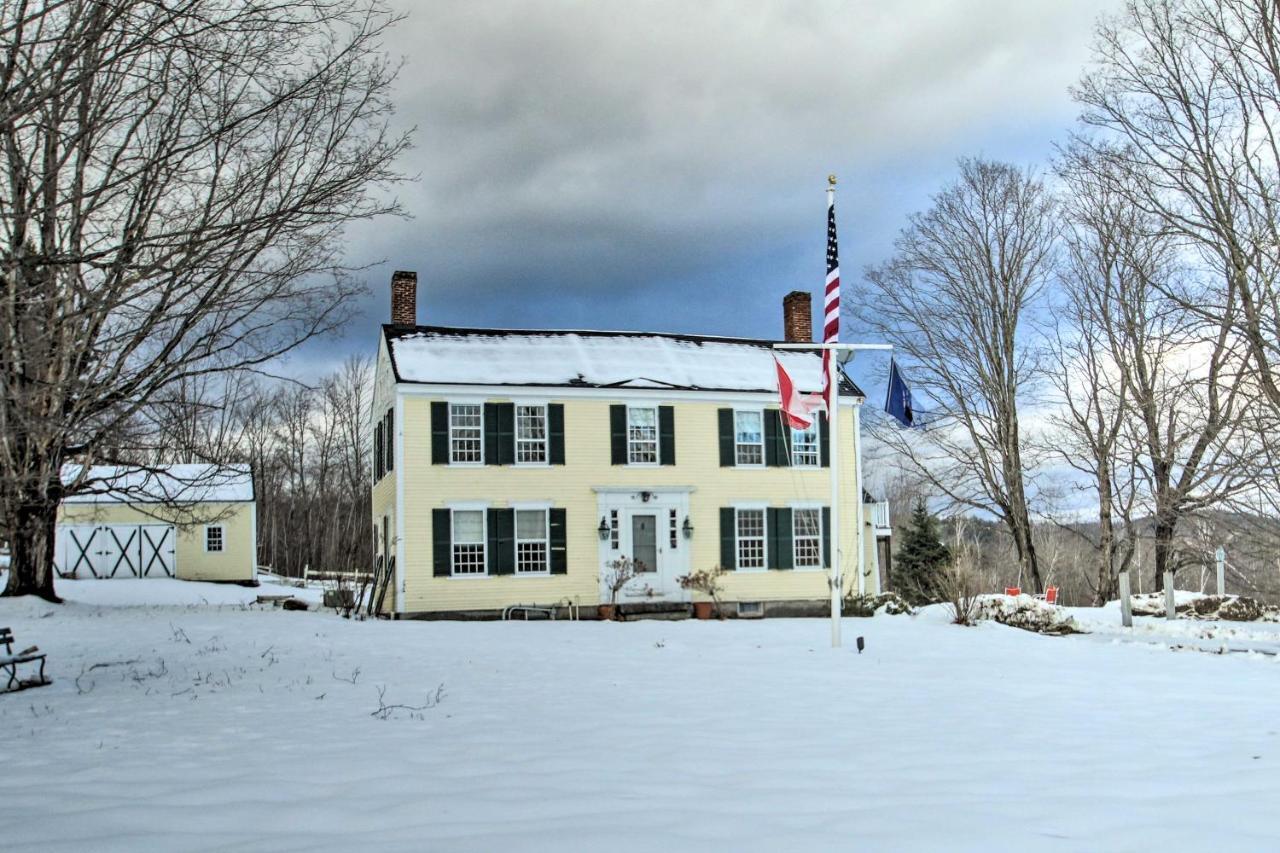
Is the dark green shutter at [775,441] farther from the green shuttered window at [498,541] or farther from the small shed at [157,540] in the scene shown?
the small shed at [157,540]

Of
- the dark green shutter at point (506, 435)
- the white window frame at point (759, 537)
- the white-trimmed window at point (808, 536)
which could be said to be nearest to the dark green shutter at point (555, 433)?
the dark green shutter at point (506, 435)

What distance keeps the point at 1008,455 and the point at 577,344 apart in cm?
1178

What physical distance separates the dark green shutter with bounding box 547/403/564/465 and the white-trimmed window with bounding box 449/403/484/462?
56.9 inches

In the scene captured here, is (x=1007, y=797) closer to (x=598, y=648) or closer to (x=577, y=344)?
(x=598, y=648)

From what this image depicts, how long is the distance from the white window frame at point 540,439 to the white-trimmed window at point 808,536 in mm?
5971

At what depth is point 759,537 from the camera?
2333cm

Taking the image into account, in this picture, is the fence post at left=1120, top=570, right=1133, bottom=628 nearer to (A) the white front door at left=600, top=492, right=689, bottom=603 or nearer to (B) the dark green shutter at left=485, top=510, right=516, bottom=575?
(A) the white front door at left=600, top=492, right=689, bottom=603

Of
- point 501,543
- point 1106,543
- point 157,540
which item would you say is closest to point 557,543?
point 501,543

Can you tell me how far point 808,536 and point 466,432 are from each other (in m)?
8.29

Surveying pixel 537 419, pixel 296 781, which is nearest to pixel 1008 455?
pixel 537 419

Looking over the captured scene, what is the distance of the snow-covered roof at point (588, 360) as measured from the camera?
2180cm

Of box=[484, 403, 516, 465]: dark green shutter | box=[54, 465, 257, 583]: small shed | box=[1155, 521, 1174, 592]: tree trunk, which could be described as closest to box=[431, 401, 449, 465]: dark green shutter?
box=[484, 403, 516, 465]: dark green shutter

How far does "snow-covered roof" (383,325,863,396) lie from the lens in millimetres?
21797

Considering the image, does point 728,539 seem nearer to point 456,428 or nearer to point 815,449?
point 815,449
